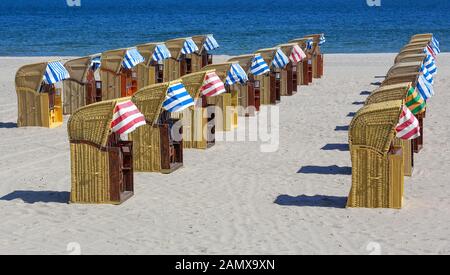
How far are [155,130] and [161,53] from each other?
37.4ft

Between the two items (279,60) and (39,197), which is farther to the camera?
(279,60)

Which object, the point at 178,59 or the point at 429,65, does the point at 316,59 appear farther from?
the point at 429,65

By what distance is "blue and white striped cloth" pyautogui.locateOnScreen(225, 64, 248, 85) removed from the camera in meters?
21.0

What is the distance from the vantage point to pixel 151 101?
1574cm

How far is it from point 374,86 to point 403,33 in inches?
1647

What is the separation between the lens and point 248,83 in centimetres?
2280

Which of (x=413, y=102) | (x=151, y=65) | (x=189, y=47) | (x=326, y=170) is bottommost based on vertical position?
(x=326, y=170)

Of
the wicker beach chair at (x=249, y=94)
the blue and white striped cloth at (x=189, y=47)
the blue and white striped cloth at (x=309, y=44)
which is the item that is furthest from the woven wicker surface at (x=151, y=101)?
the blue and white striped cloth at (x=309, y=44)

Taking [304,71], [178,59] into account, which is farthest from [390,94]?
[178,59]

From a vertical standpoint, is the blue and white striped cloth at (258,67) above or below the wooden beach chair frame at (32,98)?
above

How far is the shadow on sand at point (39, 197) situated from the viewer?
1420 cm

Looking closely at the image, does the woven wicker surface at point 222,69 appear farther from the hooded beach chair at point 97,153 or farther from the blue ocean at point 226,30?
the blue ocean at point 226,30
